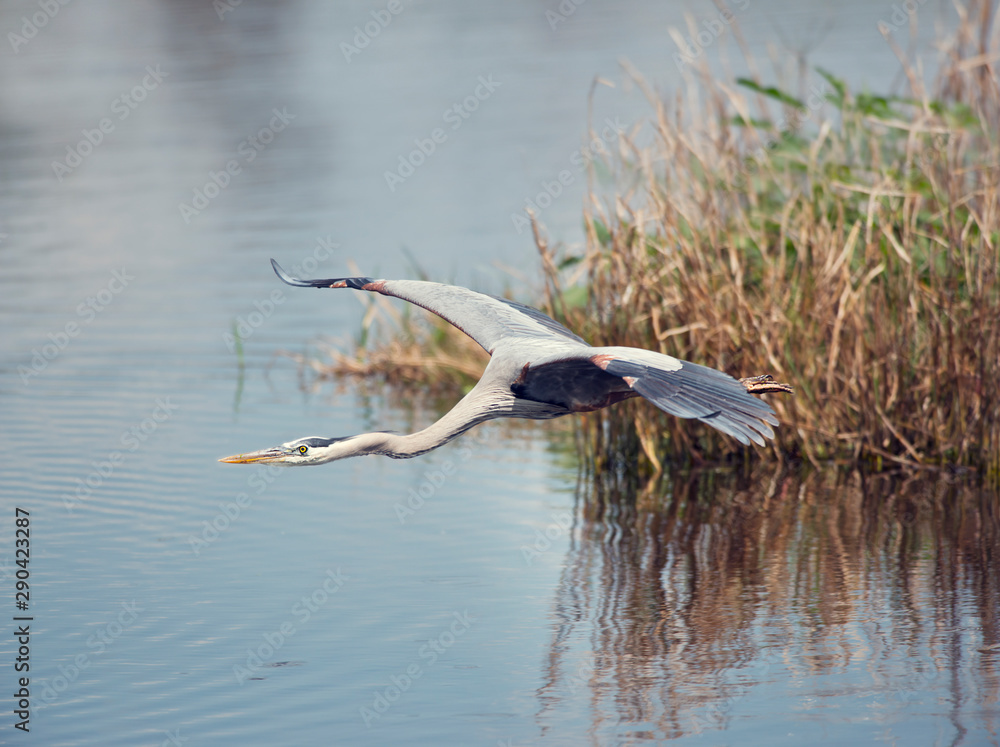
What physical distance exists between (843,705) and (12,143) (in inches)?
1171

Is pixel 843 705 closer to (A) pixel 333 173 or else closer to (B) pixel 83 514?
(B) pixel 83 514

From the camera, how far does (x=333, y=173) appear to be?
2883 centimetres

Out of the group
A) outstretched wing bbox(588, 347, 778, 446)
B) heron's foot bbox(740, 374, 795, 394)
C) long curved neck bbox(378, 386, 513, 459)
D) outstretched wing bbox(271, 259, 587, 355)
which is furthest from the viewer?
outstretched wing bbox(271, 259, 587, 355)

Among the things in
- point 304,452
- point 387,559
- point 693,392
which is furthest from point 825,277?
point 304,452

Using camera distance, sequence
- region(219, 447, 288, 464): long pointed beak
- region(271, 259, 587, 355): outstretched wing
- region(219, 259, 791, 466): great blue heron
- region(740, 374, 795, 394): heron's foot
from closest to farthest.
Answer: region(219, 259, 791, 466): great blue heron → region(219, 447, 288, 464): long pointed beak → region(740, 374, 795, 394): heron's foot → region(271, 259, 587, 355): outstretched wing

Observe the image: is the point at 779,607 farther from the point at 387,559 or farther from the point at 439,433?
the point at 387,559

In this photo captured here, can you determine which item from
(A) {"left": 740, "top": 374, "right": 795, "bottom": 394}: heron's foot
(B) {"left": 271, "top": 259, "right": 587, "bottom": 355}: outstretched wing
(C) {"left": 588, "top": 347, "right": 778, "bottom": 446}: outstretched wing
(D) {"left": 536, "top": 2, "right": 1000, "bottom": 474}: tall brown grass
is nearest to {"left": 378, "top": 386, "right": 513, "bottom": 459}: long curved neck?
(B) {"left": 271, "top": 259, "right": 587, "bottom": 355}: outstretched wing

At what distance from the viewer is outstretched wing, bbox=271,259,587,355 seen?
326 inches

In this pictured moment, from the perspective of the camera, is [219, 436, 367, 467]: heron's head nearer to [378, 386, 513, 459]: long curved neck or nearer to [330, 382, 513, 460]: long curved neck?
[330, 382, 513, 460]: long curved neck

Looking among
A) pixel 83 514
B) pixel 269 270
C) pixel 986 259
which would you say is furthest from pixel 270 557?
pixel 269 270

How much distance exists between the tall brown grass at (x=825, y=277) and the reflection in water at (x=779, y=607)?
1.52ft

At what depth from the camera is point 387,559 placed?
9.96 meters

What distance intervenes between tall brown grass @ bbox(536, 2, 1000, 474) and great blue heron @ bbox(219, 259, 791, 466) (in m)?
2.37

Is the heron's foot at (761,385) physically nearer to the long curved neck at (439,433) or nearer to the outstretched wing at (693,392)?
the outstretched wing at (693,392)
